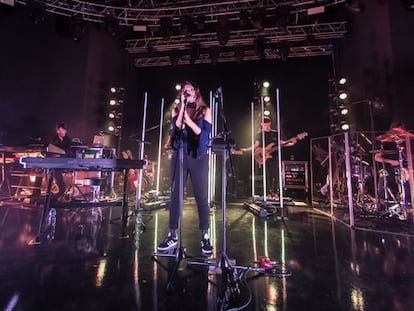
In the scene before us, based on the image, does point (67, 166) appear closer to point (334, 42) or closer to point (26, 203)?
point (26, 203)

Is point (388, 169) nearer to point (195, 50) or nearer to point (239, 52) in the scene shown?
point (239, 52)

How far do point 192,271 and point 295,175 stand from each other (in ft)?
17.8

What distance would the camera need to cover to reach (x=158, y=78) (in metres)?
8.72

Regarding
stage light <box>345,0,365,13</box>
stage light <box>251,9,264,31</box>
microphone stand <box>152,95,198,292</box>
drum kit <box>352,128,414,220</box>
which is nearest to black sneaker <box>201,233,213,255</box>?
microphone stand <box>152,95,198,292</box>

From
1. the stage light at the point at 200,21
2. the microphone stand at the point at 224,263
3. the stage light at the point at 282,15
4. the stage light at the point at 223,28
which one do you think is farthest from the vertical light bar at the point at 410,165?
the stage light at the point at 200,21

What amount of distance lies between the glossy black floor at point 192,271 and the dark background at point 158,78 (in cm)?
361

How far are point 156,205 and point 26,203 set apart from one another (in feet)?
8.44

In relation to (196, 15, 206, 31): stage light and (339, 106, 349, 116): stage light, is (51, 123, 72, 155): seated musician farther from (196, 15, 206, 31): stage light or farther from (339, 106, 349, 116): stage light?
(339, 106, 349, 116): stage light

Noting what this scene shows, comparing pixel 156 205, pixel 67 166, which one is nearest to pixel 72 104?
pixel 156 205

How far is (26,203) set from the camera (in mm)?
4773

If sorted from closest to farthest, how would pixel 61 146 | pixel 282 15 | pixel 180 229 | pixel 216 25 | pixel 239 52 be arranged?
pixel 180 229 → pixel 61 146 → pixel 282 15 → pixel 216 25 → pixel 239 52

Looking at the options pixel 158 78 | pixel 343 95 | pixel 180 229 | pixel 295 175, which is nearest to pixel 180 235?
pixel 180 229

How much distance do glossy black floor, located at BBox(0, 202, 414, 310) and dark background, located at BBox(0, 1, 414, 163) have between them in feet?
11.8

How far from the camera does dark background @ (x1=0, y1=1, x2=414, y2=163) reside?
17.5ft
